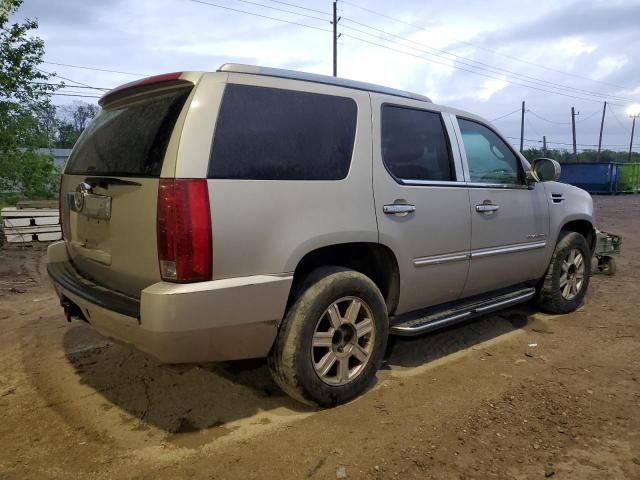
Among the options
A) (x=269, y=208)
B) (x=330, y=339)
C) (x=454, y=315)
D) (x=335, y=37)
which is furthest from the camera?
(x=335, y=37)

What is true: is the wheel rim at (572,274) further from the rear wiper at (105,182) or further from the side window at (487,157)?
the rear wiper at (105,182)

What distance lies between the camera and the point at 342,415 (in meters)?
3.01

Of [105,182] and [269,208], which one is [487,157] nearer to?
[269,208]

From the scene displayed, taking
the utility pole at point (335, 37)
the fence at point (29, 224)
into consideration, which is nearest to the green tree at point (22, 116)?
the fence at point (29, 224)

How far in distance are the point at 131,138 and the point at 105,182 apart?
0.95 feet

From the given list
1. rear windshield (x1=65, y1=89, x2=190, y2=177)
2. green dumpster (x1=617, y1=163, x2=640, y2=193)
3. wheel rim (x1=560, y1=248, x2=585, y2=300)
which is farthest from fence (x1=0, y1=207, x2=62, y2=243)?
green dumpster (x1=617, y1=163, x2=640, y2=193)

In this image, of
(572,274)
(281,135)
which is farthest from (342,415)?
(572,274)

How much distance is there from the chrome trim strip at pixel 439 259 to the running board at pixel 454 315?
0.39 metres

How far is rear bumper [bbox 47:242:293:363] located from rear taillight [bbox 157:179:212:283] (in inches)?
→ 2.8

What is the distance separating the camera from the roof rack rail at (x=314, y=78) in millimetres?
2793

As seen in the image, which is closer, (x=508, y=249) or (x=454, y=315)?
(x=454, y=315)

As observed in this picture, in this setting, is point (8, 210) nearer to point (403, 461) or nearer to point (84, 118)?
point (403, 461)

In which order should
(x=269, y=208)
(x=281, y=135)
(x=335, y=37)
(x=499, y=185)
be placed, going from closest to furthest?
1. (x=269, y=208)
2. (x=281, y=135)
3. (x=499, y=185)
4. (x=335, y=37)

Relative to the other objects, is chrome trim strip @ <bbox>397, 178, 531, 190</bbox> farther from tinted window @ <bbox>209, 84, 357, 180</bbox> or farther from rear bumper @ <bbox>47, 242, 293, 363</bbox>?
rear bumper @ <bbox>47, 242, 293, 363</bbox>
